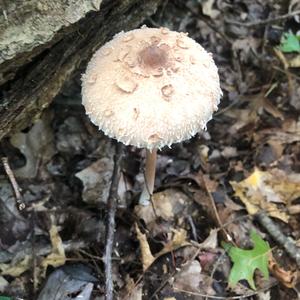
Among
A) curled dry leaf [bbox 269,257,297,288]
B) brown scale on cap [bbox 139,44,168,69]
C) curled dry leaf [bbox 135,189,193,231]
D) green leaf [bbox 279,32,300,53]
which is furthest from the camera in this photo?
green leaf [bbox 279,32,300,53]

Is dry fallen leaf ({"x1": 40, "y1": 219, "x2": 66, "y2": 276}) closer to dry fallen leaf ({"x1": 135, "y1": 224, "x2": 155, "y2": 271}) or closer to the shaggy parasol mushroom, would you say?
dry fallen leaf ({"x1": 135, "y1": 224, "x2": 155, "y2": 271})

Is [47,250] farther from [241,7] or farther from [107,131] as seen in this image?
[241,7]

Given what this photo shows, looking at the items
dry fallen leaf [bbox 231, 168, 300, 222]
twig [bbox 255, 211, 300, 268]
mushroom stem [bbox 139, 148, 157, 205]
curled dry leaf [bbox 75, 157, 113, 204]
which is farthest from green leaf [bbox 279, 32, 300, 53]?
curled dry leaf [bbox 75, 157, 113, 204]

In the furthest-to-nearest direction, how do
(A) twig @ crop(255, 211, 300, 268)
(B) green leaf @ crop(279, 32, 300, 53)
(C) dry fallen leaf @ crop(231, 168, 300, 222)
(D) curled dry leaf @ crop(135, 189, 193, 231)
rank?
(B) green leaf @ crop(279, 32, 300, 53) → (C) dry fallen leaf @ crop(231, 168, 300, 222) → (D) curled dry leaf @ crop(135, 189, 193, 231) → (A) twig @ crop(255, 211, 300, 268)

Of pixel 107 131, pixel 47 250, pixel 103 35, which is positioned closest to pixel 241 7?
pixel 103 35

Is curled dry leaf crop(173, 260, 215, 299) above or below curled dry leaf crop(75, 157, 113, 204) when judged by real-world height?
below

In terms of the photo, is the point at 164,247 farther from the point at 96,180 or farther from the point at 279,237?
the point at 279,237
